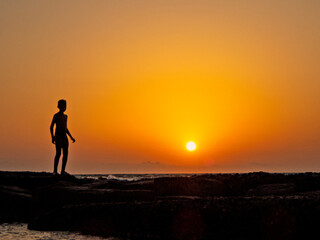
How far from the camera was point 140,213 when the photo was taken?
229 inches

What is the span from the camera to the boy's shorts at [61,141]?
14.0 meters

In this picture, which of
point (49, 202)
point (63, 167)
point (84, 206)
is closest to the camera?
point (84, 206)

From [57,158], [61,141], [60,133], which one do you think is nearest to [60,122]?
[60,133]

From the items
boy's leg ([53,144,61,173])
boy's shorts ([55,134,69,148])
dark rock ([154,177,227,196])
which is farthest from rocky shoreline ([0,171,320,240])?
boy's shorts ([55,134,69,148])

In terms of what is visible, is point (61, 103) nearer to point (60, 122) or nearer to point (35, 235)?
point (60, 122)

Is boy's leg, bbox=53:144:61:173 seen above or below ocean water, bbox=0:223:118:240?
above

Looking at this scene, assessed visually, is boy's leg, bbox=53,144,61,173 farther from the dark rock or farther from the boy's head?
the dark rock

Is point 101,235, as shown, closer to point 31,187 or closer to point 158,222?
point 158,222

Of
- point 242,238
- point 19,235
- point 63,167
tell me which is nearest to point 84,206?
point 19,235

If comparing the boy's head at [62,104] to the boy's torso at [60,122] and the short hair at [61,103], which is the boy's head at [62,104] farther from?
the boy's torso at [60,122]

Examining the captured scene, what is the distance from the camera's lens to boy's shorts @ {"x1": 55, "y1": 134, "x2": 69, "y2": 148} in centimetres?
1401

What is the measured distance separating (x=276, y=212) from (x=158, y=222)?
162cm

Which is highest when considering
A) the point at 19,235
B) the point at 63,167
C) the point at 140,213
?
the point at 63,167

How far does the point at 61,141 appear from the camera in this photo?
14094mm
